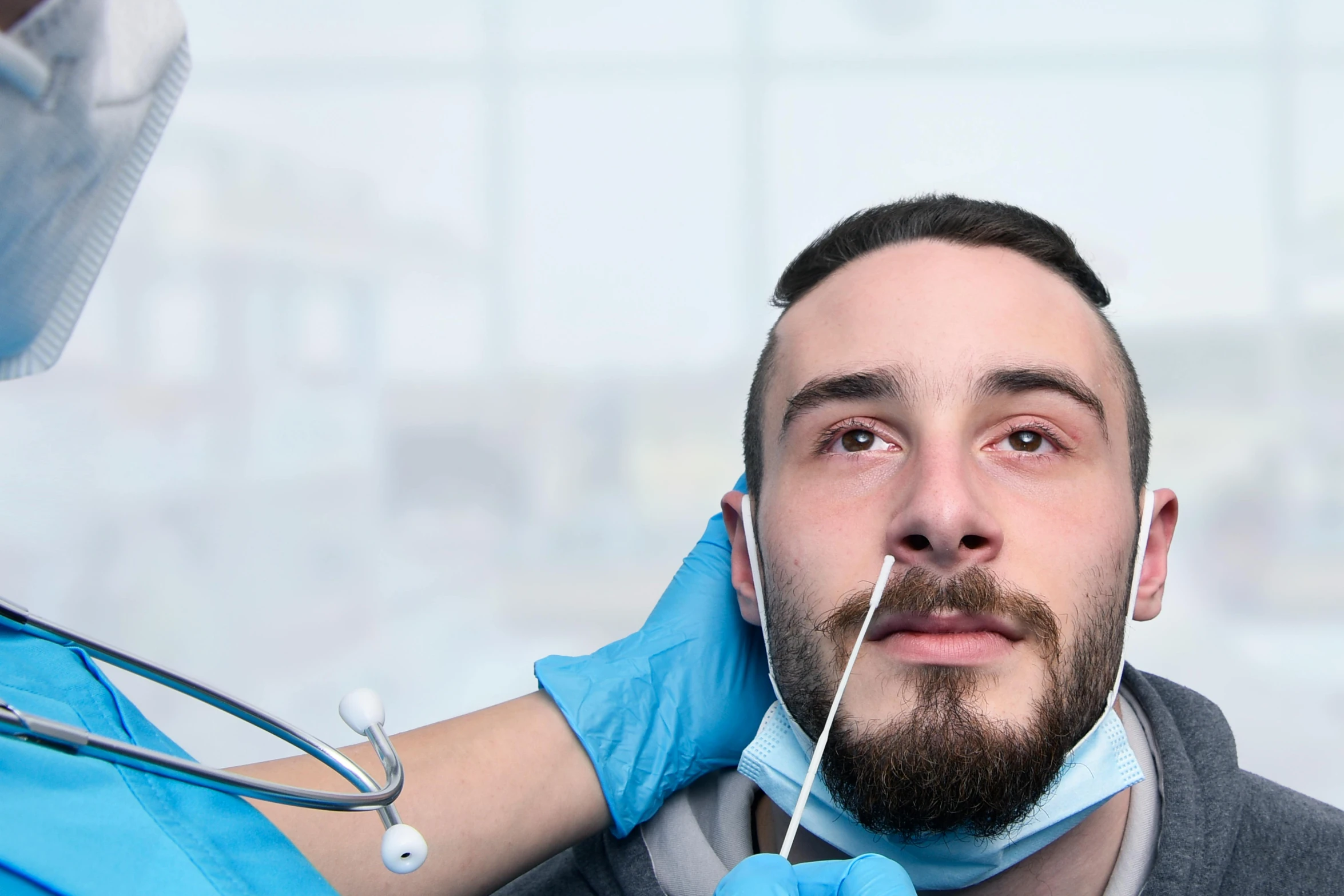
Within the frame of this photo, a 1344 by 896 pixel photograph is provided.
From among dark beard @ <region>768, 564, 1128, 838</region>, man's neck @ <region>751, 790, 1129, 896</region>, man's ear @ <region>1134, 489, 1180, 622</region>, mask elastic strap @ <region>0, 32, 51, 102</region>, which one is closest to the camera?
mask elastic strap @ <region>0, 32, 51, 102</region>

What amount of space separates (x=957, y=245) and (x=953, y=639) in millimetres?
527

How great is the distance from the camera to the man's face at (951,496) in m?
1.00

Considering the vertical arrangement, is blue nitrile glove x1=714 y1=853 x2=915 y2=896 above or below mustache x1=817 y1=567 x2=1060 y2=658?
below

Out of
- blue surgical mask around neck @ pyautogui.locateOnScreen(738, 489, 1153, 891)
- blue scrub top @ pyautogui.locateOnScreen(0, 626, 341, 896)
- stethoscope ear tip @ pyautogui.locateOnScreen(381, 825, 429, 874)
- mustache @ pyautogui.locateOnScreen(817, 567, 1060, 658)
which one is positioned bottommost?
blue surgical mask around neck @ pyautogui.locateOnScreen(738, 489, 1153, 891)

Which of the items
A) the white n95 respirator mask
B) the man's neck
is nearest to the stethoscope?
the white n95 respirator mask

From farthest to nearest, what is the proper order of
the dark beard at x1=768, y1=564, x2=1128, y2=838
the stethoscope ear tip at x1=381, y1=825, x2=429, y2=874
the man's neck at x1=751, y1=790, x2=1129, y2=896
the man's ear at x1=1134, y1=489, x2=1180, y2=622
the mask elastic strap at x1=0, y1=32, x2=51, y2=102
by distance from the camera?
the man's ear at x1=1134, y1=489, x2=1180, y2=622 < the man's neck at x1=751, y1=790, x2=1129, y2=896 < the dark beard at x1=768, y1=564, x2=1128, y2=838 < the stethoscope ear tip at x1=381, y1=825, x2=429, y2=874 < the mask elastic strap at x1=0, y1=32, x2=51, y2=102

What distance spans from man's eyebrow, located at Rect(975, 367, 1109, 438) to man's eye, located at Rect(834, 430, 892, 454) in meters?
0.12

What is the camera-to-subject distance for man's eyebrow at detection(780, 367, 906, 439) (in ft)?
3.60

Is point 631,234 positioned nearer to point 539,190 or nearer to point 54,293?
point 539,190

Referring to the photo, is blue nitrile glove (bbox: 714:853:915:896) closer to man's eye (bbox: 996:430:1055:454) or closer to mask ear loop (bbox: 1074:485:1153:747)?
mask ear loop (bbox: 1074:485:1153:747)

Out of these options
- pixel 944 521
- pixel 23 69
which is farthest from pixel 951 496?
pixel 23 69

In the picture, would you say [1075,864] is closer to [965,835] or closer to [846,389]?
[965,835]

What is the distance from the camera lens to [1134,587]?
114cm

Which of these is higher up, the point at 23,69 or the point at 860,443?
the point at 23,69
